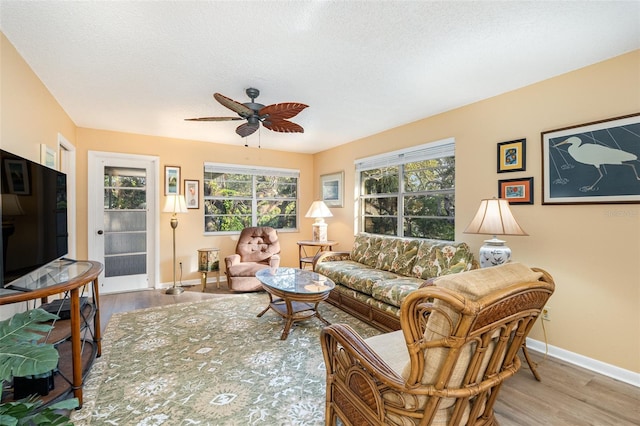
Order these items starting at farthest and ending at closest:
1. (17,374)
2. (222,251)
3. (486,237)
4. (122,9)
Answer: (222,251)
(486,237)
(122,9)
(17,374)

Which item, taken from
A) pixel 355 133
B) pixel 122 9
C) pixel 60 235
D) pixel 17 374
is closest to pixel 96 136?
pixel 60 235

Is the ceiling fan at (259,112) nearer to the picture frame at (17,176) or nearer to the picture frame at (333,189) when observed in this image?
the picture frame at (17,176)

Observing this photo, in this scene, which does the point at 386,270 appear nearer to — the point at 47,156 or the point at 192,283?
the point at 192,283

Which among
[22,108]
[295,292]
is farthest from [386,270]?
[22,108]

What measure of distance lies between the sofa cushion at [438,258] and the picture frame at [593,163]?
0.87m

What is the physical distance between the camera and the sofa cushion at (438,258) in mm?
3021

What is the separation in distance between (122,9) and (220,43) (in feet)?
1.93

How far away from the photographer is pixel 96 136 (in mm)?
4297

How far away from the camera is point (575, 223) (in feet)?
8.18

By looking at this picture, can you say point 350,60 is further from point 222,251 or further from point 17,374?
point 222,251

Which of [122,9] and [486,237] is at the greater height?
[122,9]

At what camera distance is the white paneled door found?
434 centimetres

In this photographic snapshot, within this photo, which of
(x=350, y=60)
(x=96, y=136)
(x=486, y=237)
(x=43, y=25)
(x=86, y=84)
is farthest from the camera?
(x=96, y=136)

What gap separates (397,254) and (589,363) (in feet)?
6.36
